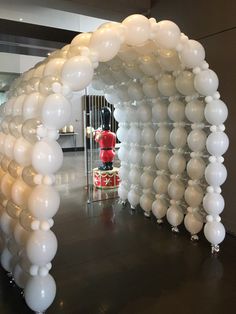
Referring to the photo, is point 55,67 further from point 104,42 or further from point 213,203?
point 213,203

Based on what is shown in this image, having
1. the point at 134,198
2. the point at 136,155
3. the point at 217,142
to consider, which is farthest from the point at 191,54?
the point at 134,198

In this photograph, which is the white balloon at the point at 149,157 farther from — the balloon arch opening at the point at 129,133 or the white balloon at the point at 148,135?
the white balloon at the point at 148,135

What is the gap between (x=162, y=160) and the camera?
12.9 ft

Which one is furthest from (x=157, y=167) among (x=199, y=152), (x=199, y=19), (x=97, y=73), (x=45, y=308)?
(x=45, y=308)

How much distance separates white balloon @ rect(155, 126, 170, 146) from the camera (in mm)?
3863

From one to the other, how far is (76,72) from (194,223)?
2221mm

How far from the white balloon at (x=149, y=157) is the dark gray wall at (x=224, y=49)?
921 millimetres

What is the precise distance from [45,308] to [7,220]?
0.83m

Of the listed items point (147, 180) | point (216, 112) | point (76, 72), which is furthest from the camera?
point (147, 180)

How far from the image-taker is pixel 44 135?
2.17 m

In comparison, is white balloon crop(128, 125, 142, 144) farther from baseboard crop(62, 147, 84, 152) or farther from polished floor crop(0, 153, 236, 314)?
baseboard crop(62, 147, 84, 152)

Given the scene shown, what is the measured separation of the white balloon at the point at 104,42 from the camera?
2398mm

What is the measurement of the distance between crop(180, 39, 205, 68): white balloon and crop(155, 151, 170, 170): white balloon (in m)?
1.27

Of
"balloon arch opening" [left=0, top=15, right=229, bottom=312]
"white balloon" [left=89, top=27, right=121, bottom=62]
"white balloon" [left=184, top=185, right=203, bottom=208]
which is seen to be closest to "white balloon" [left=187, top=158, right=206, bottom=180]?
"balloon arch opening" [left=0, top=15, right=229, bottom=312]
